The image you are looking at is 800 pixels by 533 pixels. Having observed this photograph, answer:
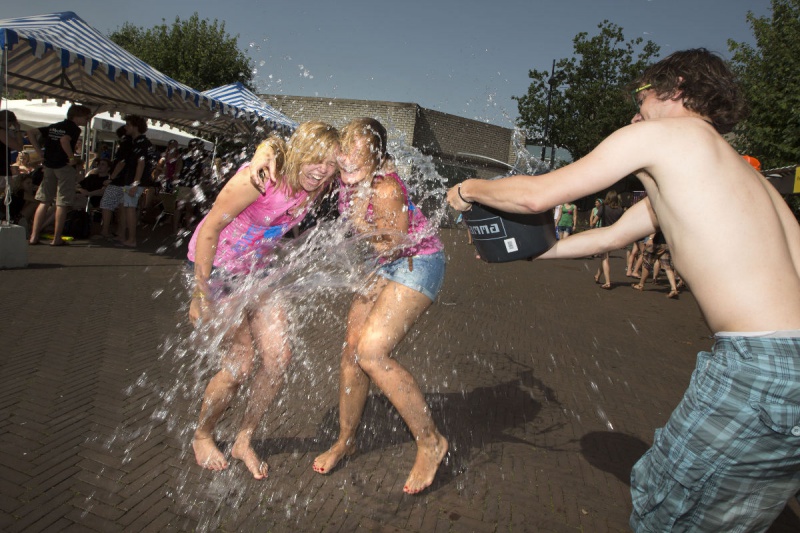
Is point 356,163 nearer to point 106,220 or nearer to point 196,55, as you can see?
point 106,220

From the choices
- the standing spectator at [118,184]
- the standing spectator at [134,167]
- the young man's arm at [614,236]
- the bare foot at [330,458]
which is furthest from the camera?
the standing spectator at [118,184]

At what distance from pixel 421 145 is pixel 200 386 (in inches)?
1176

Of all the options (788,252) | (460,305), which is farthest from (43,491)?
(460,305)

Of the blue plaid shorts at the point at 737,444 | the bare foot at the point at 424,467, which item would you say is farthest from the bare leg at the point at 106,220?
the blue plaid shorts at the point at 737,444

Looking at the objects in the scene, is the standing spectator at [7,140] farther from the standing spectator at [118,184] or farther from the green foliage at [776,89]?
the green foliage at [776,89]

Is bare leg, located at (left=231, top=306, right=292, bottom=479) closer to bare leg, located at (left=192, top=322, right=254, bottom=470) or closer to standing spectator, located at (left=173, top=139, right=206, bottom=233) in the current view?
bare leg, located at (left=192, top=322, right=254, bottom=470)

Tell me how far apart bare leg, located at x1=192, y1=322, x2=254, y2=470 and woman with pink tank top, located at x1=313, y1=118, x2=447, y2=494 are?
528 millimetres

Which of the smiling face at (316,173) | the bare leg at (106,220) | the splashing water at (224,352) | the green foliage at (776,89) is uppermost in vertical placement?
the green foliage at (776,89)

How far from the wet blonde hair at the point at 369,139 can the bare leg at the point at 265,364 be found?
0.94 meters

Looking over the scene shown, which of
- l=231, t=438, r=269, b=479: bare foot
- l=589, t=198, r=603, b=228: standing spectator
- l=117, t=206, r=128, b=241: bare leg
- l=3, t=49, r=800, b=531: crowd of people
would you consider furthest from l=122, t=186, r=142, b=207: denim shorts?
l=589, t=198, r=603, b=228: standing spectator

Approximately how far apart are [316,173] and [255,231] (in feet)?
1.66

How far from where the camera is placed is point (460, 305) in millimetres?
8461

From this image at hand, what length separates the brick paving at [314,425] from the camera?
2.90m

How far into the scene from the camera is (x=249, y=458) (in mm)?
3193
